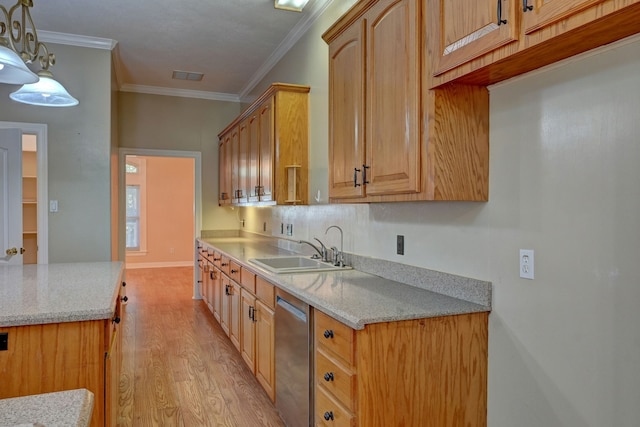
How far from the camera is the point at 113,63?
15.0 ft

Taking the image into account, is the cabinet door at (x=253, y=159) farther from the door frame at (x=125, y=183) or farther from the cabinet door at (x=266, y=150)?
the door frame at (x=125, y=183)

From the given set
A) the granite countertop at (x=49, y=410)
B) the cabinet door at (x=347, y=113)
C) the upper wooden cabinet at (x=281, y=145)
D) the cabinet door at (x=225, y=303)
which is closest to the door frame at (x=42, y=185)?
the cabinet door at (x=225, y=303)

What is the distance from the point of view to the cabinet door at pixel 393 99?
183 cm

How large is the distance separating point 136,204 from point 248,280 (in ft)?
23.4

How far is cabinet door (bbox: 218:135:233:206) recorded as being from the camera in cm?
549

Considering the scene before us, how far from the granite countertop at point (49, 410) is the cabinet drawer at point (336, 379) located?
3.29 ft

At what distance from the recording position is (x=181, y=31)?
395 cm

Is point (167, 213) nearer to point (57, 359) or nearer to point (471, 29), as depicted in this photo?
point (57, 359)

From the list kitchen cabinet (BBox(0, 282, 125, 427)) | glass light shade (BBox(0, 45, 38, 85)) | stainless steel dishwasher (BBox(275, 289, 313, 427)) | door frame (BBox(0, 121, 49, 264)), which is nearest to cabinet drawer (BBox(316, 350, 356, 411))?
stainless steel dishwasher (BBox(275, 289, 313, 427))

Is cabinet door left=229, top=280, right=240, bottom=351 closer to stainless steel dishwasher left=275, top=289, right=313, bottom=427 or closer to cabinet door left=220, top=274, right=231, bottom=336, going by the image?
cabinet door left=220, top=274, right=231, bottom=336

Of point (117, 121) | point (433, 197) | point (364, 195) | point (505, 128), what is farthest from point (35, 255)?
point (505, 128)

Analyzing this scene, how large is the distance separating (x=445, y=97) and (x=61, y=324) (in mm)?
1714

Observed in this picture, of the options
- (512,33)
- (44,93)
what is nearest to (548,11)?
(512,33)

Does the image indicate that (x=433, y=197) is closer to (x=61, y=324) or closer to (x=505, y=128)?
(x=505, y=128)
